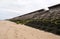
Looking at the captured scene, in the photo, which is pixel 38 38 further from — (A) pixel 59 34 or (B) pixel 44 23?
(B) pixel 44 23

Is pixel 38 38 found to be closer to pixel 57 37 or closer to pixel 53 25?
pixel 57 37

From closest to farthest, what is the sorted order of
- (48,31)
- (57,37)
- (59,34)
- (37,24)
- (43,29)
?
1. (57,37)
2. (59,34)
3. (48,31)
4. (43,29)
5. (37,24)

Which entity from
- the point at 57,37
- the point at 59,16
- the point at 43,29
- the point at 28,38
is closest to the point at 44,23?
the point at 43,29

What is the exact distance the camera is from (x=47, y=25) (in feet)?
37.0

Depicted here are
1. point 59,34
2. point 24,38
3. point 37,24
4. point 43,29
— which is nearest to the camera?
point 24,38

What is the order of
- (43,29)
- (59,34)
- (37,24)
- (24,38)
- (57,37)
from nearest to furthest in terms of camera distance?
(24,38) < (57,37) < (59,34) < (43,29) < (37,24)

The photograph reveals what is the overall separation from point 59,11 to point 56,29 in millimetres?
2703

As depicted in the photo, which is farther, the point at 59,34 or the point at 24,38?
the point at 59,34

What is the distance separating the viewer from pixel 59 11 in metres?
12.3

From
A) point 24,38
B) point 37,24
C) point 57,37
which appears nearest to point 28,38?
point 24,38

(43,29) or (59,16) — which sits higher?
(59,16)

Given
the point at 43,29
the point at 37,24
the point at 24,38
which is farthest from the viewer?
the point at 37,24

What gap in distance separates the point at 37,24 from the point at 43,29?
138 cm

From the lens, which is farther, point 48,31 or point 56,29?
point 48,31
